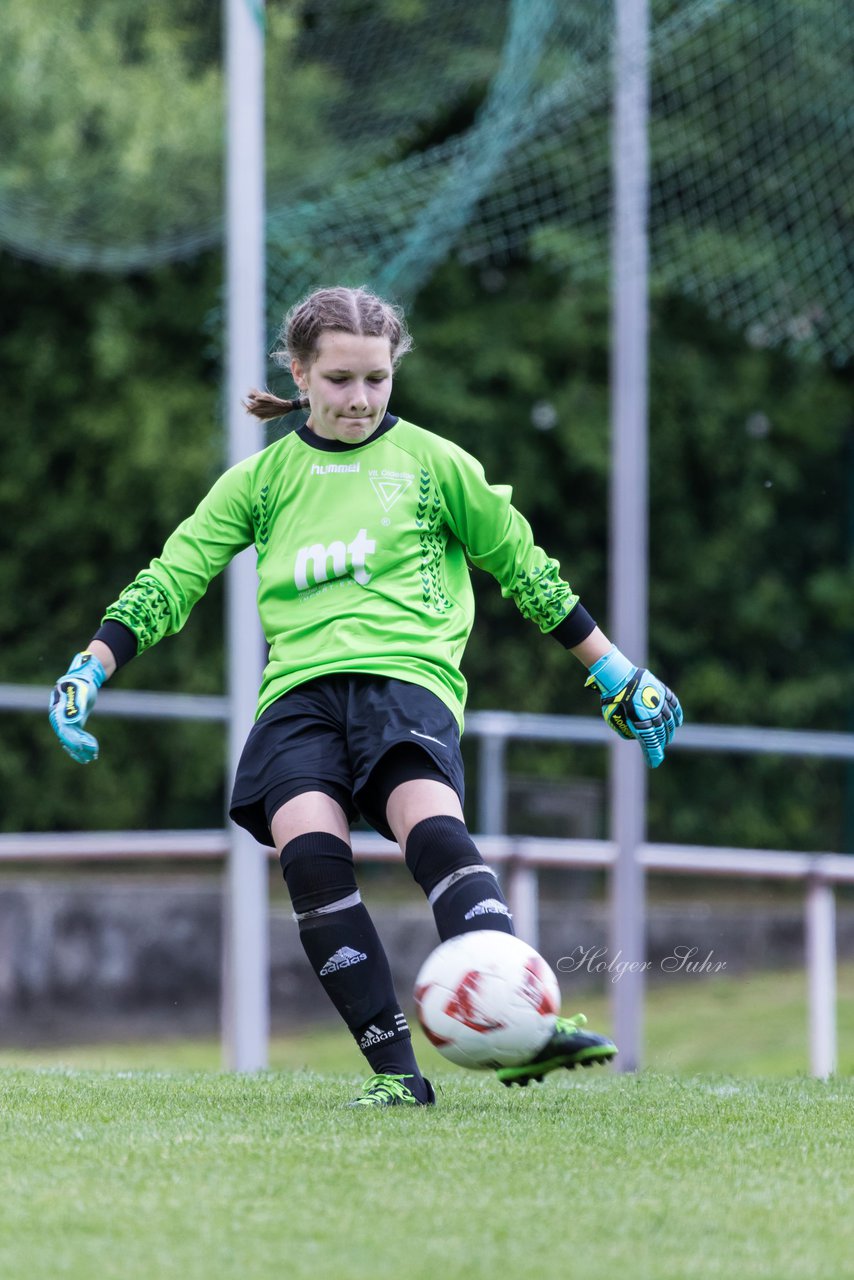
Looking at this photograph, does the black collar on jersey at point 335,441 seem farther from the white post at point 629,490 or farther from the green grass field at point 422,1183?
the white post at point 629,490

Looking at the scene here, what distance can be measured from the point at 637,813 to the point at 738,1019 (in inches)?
147

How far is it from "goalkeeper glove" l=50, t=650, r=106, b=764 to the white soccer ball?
864mm

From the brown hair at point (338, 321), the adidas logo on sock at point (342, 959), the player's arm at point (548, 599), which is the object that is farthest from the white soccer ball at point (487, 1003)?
the brown hair at point (338, 321)

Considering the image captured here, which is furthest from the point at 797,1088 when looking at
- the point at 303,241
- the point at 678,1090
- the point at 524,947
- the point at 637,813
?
the point at 303,241

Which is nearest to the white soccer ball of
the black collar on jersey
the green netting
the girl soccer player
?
the girl soccer player

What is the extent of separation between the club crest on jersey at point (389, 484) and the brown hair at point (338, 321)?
0.86ft

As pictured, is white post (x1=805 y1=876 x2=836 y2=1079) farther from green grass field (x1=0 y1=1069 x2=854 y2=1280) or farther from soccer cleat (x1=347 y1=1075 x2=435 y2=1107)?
soccer cleat (x1=347 y1=1075 x2=435 y2=1107)

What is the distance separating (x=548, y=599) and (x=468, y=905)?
811mm

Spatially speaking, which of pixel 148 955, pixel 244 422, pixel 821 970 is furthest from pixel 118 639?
pixel 148 955

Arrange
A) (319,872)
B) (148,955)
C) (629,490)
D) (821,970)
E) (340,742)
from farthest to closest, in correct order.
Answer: (148,955), (821,970), (629,490), (340,742), (319,872)

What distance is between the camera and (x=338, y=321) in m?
3.92

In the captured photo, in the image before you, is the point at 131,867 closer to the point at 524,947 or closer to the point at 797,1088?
the point at 797,1088

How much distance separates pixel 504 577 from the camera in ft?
13.5

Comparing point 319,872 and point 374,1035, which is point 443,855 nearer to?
point 319,872
